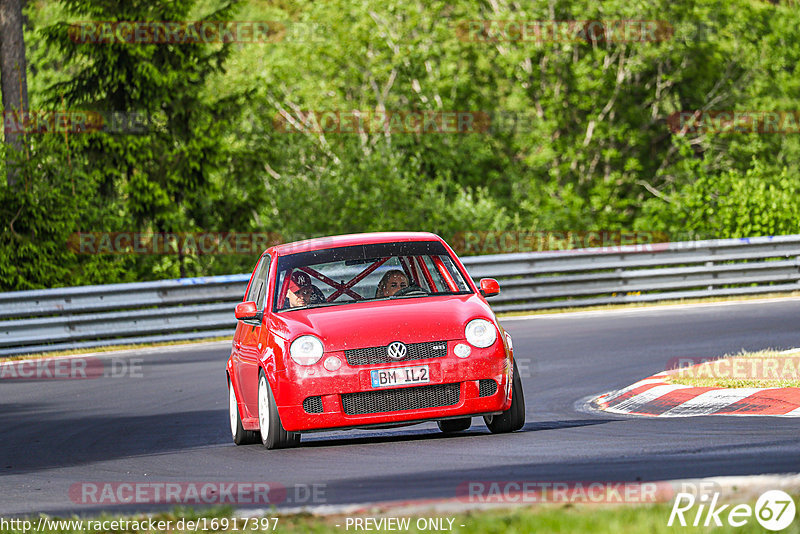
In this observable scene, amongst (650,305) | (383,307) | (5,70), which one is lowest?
(650,305)

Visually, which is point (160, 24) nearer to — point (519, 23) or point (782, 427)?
point (519, 23)

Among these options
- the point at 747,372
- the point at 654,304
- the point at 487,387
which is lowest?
the point at 654,304

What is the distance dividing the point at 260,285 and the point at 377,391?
226 cm

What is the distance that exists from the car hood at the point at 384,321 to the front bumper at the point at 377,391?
0.14 meters

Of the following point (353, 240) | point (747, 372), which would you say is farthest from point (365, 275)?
point (747, 372)

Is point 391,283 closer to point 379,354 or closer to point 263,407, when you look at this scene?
point 379,354

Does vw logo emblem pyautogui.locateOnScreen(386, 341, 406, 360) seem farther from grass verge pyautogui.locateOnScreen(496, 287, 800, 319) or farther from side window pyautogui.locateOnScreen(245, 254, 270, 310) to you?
grass verge pyautogui.locateOnScreen(496, 287, 800, 319)

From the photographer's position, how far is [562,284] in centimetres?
2222

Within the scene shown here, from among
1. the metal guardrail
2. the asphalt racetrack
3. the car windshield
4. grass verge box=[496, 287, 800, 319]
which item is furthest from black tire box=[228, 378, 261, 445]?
grass verge box=[496, 287, 800, 319]

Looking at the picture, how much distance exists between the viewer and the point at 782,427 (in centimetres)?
864

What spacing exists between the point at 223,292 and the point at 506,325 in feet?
14.8

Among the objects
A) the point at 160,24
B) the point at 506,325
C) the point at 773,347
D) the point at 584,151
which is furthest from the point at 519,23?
the point at 773,347

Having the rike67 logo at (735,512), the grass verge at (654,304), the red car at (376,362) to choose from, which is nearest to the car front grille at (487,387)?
the red car at (376,362)

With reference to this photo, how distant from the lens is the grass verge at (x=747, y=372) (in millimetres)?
10966
